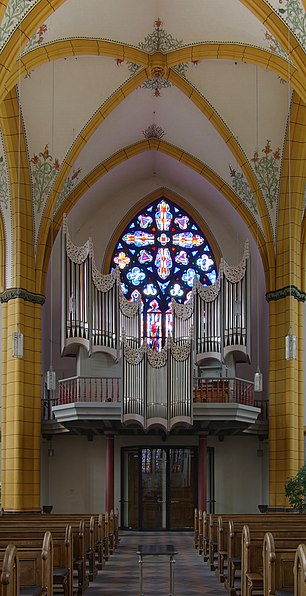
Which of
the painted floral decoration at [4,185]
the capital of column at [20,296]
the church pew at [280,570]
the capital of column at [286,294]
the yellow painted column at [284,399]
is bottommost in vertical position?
the church pew at [280,570]

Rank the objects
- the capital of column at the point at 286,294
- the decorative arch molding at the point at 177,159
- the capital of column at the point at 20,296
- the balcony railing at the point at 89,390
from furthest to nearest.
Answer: the capital of column at the point at 286,294, the decorative arch molding at the point at 177,159, the balcony railing at the point at 89,390, the capital of column at the point at 20,296

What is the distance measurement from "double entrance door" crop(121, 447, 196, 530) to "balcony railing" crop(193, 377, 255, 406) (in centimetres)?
286

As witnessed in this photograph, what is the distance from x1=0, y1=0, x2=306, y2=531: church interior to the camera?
794 inches

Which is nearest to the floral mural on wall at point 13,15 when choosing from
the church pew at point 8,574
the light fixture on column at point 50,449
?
the church pew at point 8,574

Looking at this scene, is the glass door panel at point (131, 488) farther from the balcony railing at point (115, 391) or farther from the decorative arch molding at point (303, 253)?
the decorative arch molding at point (303, 253)

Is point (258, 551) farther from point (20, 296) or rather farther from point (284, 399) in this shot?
point (20, 296)

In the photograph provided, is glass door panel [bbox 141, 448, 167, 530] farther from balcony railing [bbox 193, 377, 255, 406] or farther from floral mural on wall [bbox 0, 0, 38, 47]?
floral mural on wall [bbox 0, 0, 38, 47]

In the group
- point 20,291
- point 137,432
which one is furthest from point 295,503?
point 20,291

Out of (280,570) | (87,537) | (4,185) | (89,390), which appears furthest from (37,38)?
(280,570)

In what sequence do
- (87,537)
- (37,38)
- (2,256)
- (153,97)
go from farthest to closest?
1. (2,256)
2. (153,97)
3. (37,38)
4. (87,537)

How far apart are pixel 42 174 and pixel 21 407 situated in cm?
557

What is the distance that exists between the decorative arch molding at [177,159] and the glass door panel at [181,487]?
17.7ft

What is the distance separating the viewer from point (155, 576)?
46.8 feet

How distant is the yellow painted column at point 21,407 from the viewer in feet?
70.9
